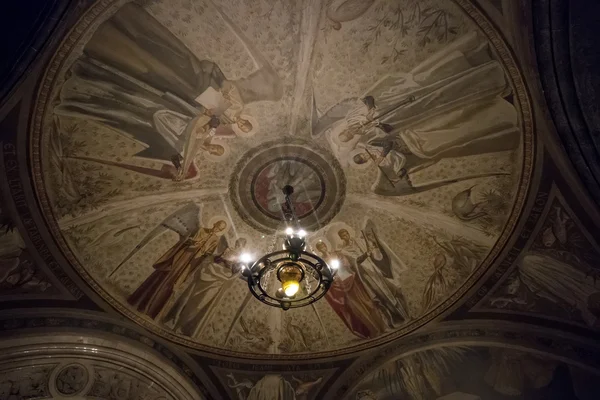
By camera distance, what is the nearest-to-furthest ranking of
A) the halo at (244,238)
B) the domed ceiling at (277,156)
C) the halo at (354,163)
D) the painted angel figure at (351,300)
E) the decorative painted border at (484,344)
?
the domed ceiling at (277,156) → the decorative painted border at (484,344) → the halo at (354,163) → the halo at (244,238) → the painted angel figure at (351,300)

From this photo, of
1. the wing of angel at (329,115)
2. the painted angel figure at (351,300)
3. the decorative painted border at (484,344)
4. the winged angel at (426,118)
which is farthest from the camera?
the painted angel figure at (351,300)

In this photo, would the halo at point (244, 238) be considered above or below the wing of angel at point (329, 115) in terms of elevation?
below

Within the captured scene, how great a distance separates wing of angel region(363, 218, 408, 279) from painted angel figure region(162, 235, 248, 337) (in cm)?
227

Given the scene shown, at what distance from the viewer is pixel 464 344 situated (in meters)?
9.15

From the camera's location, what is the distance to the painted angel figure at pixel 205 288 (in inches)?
362

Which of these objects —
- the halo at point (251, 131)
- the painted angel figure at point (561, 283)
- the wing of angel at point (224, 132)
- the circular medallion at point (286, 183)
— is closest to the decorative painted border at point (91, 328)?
the circular medallion at point (286, 183)

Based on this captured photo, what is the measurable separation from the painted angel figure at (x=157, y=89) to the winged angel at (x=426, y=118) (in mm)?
1323

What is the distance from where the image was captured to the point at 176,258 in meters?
9.01

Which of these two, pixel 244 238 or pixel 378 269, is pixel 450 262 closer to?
pixel 378 269

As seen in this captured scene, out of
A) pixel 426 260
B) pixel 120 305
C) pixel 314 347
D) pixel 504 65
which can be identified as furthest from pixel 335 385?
pixel 504 65

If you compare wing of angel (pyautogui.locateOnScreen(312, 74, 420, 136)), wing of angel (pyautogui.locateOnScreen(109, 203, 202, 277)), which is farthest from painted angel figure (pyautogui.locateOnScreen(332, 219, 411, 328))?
wing of angel (pyautogui.locateOnScreen(109, 203, 202, 277))

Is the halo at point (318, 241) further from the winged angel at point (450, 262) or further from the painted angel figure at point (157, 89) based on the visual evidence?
the painted angel figure at point (157, 89)

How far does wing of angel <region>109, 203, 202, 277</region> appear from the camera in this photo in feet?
28.6

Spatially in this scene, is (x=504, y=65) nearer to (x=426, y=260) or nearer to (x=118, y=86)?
(x=426, y=260)
